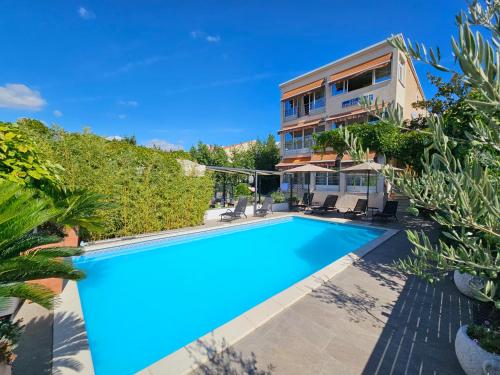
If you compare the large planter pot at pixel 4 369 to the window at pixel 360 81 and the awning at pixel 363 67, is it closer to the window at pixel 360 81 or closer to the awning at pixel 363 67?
the awning at pixel 363 67

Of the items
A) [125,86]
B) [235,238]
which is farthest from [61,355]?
[125,86]

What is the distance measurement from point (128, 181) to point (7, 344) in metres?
9.89

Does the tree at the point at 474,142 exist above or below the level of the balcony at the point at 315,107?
below

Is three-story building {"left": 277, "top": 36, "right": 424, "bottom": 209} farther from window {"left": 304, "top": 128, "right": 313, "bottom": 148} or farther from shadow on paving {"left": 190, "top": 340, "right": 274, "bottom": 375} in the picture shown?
shadow on paving {"left": 190, "top": 340, "right": 274, "bottom": 375}

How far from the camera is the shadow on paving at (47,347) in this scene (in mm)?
3719

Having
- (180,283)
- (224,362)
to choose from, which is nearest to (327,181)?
(180,283)

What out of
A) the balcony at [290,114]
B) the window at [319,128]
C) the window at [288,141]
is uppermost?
the balcony at [290,114]

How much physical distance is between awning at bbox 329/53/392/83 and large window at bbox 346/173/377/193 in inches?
434

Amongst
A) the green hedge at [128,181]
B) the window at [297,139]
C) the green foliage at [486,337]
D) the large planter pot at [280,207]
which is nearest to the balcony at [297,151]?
the window at [297,139]

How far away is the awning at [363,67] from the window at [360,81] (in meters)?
1.76

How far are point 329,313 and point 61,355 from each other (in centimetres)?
516

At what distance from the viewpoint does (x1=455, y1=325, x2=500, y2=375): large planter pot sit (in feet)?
9.70

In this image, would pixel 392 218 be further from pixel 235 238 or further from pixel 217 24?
pixel 217 24

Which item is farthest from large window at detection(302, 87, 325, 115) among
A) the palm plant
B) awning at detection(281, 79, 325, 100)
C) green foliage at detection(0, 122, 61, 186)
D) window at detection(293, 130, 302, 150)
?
the palm plant
